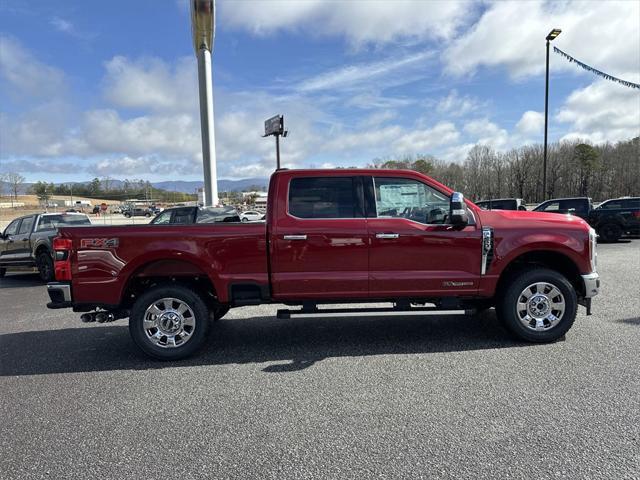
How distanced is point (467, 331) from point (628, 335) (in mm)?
1798

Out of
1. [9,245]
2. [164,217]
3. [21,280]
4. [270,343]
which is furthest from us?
[164,217]

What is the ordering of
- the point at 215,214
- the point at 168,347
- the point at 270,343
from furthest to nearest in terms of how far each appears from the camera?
the point at 215,214
the point at 270,343
the point at 168,347

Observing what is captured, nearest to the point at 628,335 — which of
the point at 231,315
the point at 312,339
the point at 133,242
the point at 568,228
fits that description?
the point at 568,228

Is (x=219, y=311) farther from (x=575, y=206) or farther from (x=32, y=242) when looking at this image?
(x=575, y=206)

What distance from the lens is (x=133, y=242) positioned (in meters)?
4.88

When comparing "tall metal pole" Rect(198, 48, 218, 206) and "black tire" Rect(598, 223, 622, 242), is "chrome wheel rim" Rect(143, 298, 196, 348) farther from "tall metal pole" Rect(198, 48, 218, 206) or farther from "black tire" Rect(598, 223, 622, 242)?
"tall metal pole" Rect(198, 48, 218, 206)

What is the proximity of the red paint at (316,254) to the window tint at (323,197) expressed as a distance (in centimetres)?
9

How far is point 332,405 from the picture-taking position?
12.2 feet

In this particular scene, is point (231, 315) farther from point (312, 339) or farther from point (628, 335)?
point (628, 335)

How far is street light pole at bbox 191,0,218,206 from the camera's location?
2508cm

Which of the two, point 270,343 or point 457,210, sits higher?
point 457,210

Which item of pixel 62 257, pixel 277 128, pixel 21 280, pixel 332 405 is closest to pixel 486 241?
pixel 332 405

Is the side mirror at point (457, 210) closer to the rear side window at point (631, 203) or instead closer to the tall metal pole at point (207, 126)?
the rear side window at point (631, 203)

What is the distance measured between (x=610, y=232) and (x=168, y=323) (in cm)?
→ 1651
